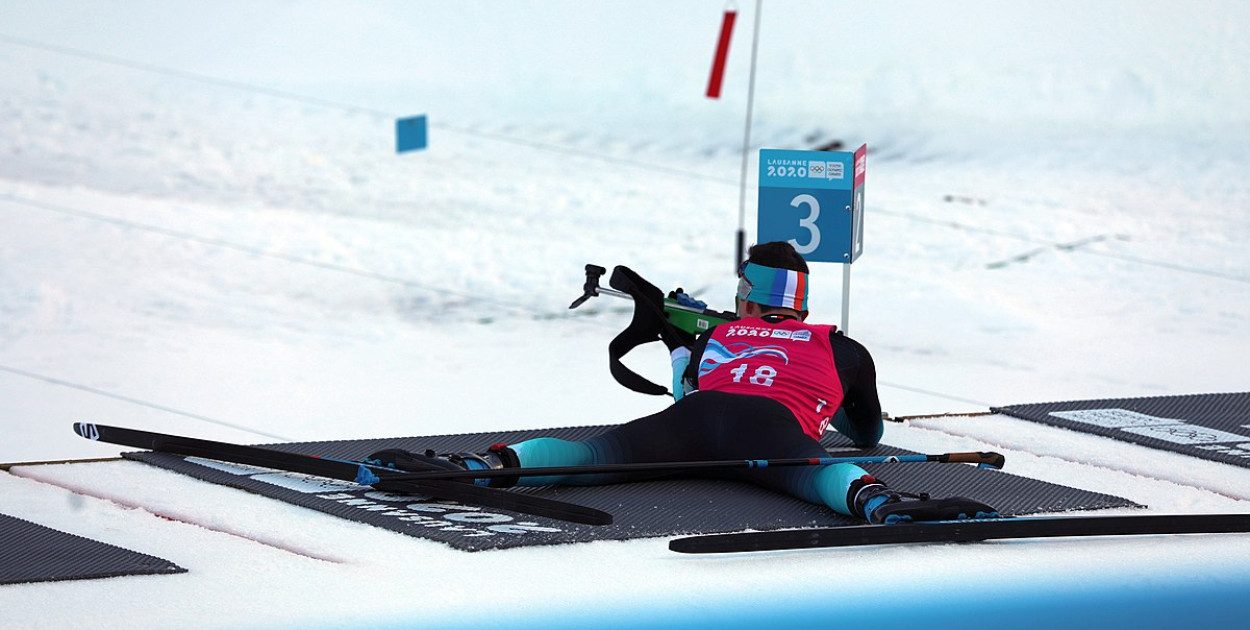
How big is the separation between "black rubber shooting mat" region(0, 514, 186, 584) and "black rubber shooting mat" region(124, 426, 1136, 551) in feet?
1.52

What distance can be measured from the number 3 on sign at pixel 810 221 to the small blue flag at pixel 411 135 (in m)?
5.54

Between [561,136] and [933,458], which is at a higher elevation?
[561,136]

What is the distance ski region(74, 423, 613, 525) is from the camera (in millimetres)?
3352

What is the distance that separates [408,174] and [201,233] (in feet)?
6.28

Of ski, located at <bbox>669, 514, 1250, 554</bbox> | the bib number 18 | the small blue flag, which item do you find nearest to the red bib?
the bib number 18

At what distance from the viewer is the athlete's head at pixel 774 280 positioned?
151 inches

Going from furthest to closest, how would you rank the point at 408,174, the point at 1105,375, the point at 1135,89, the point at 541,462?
1. the point at 1135,89
2. the point at 408,174
3. the point at 1105,375
4. the point at 541,462

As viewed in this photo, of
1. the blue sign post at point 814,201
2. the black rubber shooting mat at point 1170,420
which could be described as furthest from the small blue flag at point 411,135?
the black rubber shooting mat at point 1170,420

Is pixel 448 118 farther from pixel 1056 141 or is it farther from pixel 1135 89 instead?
pixel 1135 89

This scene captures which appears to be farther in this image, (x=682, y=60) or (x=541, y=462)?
(x=682, y=60)

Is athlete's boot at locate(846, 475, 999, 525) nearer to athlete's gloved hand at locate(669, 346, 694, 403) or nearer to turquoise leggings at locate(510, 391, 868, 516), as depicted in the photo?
turquoise leggings at locate(510, 391, 868, 516)

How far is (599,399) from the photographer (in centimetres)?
584

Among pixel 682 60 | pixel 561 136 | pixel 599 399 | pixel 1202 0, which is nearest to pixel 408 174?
pixel 561 136

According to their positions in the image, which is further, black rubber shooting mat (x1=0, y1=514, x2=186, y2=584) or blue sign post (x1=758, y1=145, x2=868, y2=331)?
blue sign post (x1=758, y1=145, x2=868, y2=331)
